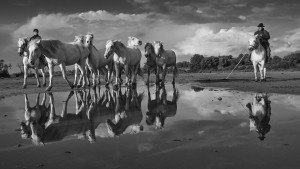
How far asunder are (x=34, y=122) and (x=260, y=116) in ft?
17.1

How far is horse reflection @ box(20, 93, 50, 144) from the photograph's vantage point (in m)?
7.17

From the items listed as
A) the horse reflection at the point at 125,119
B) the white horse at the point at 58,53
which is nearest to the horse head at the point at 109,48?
the white horse at the point at 58,53

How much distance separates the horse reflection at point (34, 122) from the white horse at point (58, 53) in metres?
4.85

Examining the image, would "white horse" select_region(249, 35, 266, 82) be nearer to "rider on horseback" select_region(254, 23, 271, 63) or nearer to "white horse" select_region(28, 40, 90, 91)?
"rider on horseback" select_region(254, 23, 271, 63)

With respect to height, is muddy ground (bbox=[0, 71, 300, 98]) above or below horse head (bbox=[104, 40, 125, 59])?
below

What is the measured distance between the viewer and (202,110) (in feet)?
34.9

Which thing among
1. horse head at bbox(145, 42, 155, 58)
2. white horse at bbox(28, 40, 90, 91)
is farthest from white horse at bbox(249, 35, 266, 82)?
white horse at bbox(28, 40, 90, 91)

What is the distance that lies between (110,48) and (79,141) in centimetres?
1193

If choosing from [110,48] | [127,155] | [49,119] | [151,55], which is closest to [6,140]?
[49,119]

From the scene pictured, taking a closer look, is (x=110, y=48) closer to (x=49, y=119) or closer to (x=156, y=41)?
(x=156, y=41)

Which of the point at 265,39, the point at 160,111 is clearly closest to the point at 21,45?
the point at 160,111

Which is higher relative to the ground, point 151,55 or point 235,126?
point 151,55

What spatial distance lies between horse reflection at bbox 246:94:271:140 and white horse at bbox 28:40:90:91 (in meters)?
9.31

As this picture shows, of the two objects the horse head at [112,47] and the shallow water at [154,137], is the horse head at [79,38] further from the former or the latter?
the shallow water at [154,137]
